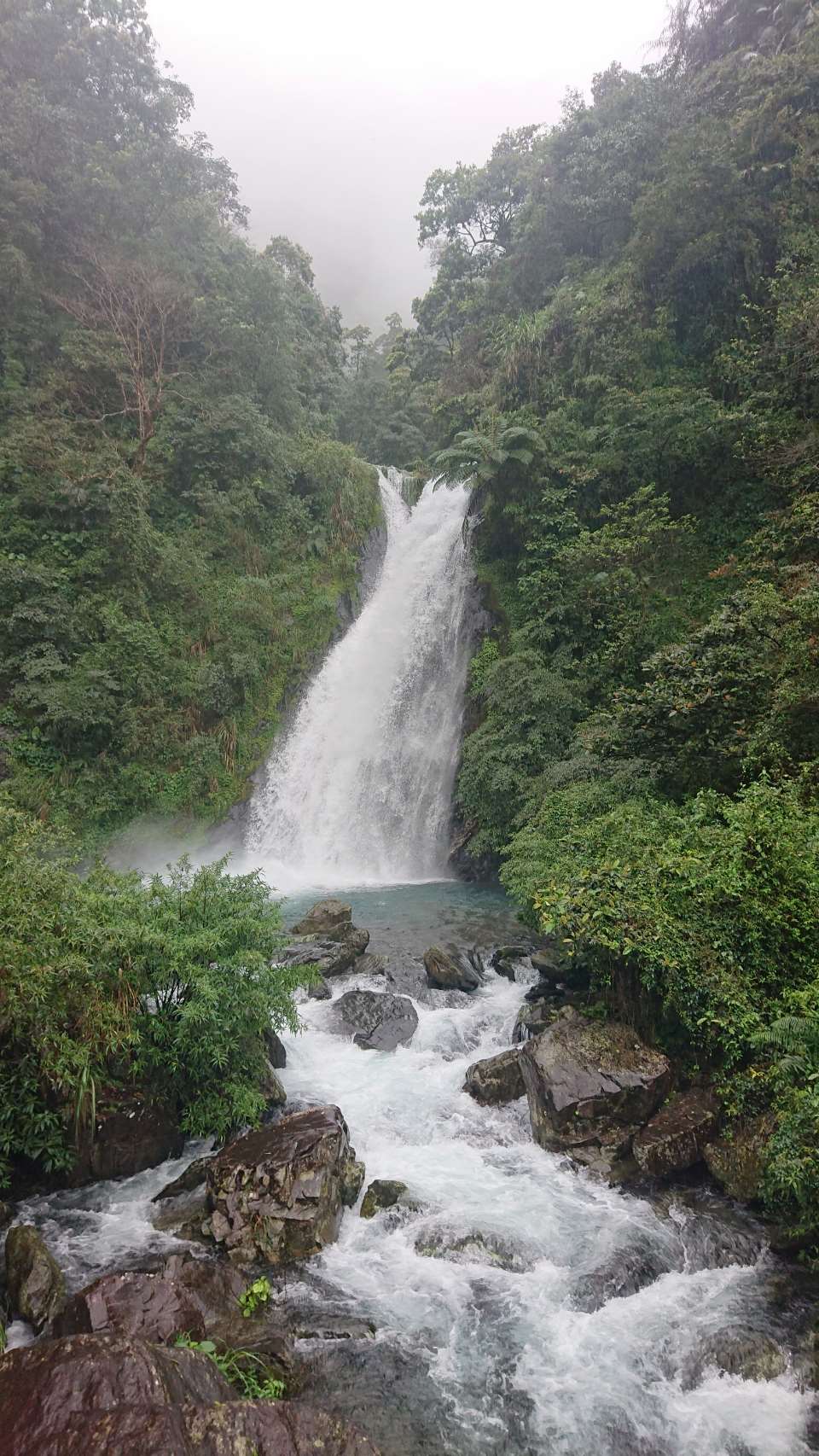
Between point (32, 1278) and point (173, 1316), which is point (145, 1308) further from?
point (32, 1278)

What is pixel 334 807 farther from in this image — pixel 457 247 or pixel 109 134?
pixel 457 247

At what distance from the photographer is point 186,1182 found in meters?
5.72

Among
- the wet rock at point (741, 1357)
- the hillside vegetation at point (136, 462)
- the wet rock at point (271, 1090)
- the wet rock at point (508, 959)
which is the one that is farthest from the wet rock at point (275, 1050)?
the hillside vegetation at point (136, 462)

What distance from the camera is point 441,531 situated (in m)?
24.4

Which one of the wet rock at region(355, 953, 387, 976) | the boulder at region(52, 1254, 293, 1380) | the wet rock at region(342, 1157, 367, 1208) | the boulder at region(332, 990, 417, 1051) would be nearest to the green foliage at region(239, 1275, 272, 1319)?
the boulder at region(52, 1254, 293, 1380)

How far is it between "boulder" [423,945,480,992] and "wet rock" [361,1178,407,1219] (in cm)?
394

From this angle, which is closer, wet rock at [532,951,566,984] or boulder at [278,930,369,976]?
wet rock at [532,951,566,984]

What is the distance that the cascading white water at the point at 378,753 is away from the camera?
17109 mm

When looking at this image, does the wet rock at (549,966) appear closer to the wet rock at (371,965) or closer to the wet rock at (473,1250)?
the wet rock at (371,965)

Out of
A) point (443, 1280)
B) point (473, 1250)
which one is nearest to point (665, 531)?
point (473, 1250)

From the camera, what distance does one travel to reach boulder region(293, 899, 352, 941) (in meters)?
11.3

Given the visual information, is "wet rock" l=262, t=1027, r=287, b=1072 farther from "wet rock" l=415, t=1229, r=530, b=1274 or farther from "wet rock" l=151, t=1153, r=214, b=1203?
"wet rock" l=415, t=1229, r=530, b=1274

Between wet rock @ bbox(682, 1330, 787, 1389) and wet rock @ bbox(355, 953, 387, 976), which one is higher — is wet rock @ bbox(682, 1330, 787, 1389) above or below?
above

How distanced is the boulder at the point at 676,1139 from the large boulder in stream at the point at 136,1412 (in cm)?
336
